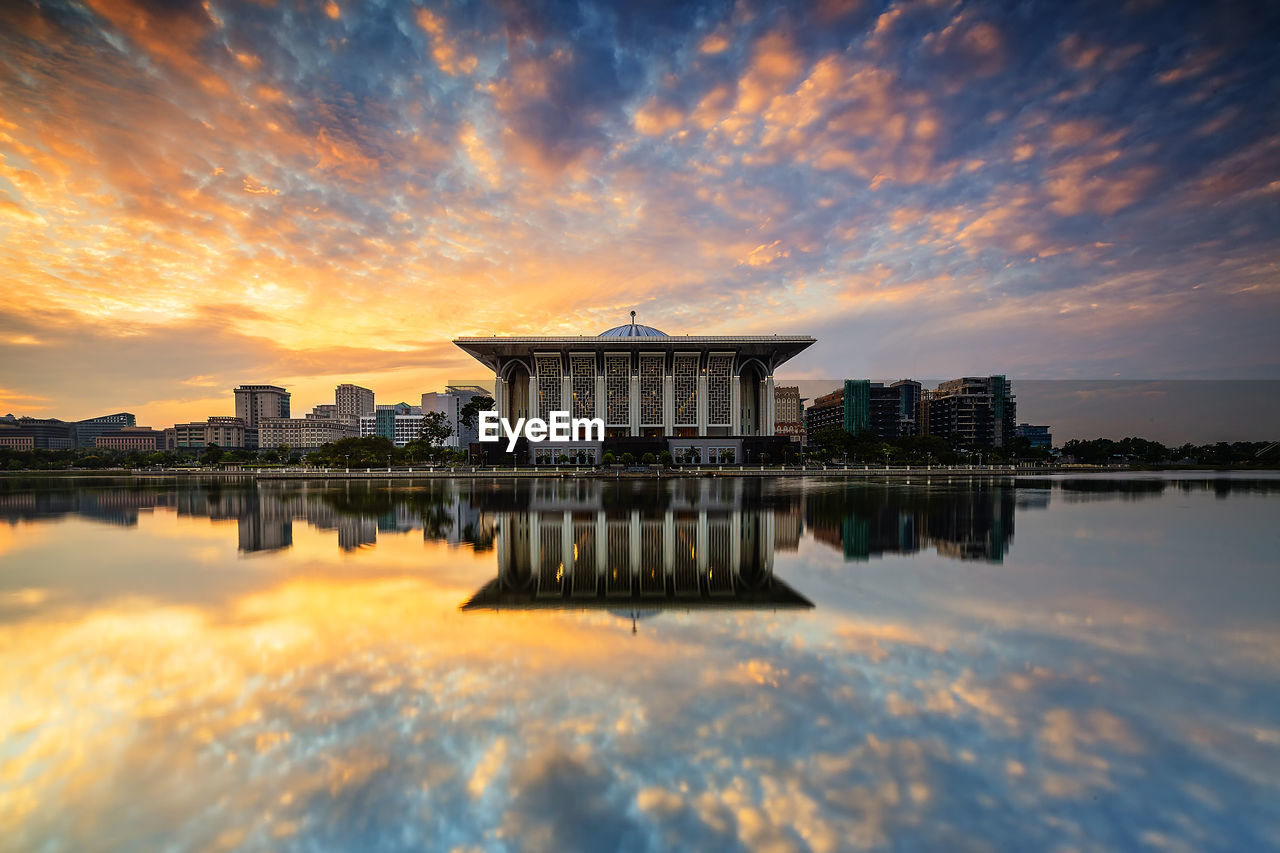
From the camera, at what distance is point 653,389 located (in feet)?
251

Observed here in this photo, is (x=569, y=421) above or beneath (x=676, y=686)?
above

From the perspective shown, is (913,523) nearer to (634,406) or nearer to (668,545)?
(668,545)

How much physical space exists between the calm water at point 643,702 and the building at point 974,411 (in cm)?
12632

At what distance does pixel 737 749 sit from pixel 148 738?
638cm

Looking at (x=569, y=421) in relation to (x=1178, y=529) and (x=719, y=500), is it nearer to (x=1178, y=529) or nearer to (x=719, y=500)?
(x=719, y=500)

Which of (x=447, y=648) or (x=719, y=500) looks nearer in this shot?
(x=447, y=648)

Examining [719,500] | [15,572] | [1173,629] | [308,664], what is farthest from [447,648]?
[719,500]

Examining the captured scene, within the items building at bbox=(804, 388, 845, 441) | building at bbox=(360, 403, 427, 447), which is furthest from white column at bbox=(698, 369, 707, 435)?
building at bbox=(360, 403, 427, 447)

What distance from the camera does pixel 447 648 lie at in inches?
313

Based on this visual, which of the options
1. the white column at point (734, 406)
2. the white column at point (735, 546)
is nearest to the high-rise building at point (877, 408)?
the white column at point (734, 406)

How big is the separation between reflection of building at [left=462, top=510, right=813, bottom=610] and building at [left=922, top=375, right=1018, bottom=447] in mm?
122281

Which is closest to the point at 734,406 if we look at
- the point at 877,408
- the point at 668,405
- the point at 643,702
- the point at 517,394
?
the point at 668,405

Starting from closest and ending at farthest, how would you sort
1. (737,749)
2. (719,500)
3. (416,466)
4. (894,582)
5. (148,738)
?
1. (737,749)
2. (148,738)
3. (894,582)
4. (719,500)
5. (416,466)

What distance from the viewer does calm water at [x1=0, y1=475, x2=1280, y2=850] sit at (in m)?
4.36
